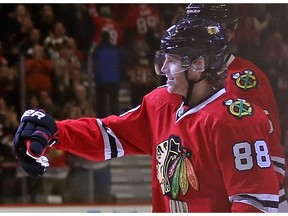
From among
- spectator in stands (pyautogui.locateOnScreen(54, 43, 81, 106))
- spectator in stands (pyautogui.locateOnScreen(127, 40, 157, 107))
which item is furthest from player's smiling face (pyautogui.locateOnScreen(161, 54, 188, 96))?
spectator in stands (pyautogui.locateOnScreen(54, 43, 81, 106))

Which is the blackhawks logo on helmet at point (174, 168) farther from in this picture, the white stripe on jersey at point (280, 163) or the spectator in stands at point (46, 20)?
the spectator in stands at point (46, 20)

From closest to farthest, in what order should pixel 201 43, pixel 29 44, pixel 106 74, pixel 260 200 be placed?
pixel 260 200 < pixel 201 43 < pixel 106 74 < pixel 29 44

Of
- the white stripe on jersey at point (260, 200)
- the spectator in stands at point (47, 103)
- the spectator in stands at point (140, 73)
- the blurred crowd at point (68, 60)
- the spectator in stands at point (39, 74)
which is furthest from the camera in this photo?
the spectator in stands at point (39, 74)

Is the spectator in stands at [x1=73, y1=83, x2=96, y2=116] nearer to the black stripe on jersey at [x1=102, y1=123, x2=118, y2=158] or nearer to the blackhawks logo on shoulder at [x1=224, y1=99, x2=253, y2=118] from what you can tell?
the black stripe on jersey at [x1=102, y1=123, x2=118, y2=158]

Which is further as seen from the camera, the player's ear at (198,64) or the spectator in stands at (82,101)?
the spectator in stands at (82,101)

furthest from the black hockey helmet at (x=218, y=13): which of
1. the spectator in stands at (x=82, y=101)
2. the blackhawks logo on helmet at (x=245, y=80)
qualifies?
the spectator in stands at (x=82, y=101)

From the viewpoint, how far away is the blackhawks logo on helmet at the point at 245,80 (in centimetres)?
174

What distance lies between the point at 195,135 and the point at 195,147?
24mm

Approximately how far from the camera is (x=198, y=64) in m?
1.59

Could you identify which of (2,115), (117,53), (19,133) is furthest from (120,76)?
(19,133)

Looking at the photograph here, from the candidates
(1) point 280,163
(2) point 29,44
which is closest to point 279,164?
(1) point 280,163

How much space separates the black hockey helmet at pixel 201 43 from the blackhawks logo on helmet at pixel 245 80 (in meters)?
0.14

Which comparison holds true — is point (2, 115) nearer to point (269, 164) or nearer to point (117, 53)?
point (117, 53)

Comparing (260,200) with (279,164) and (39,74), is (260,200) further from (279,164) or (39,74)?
(39,74)
